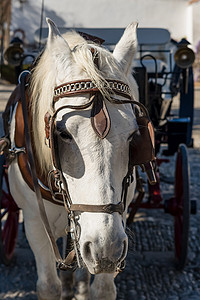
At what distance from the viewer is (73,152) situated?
1587 mm

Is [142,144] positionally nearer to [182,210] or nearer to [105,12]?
[182,210]

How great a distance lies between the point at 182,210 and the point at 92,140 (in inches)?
78.9

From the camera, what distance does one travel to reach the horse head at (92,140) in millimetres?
1521

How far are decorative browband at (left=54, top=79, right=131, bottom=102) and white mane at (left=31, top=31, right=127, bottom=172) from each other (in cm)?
3

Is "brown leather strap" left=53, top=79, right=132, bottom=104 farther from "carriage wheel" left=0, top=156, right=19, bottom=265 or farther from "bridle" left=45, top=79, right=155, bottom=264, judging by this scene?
"carriage wheel" left=0, top=156, right=19, bottom=265

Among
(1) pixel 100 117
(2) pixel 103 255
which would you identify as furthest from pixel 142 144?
(2) pixel 103 255

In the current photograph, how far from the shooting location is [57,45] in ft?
5.83

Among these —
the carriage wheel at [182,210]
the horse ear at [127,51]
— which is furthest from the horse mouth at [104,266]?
the carriage wheel at [182,210]

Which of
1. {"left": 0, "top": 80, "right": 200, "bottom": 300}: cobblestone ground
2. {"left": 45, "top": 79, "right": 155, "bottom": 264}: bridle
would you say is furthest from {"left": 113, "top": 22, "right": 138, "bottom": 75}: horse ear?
{"left": 0, "top": 80, "right": 200, "bottom": 300}: cobblestone ground

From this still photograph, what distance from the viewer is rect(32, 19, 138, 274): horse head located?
1.52 metres

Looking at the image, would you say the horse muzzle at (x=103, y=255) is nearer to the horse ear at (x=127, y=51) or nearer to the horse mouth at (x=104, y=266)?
the horse mouth at (x=104, y=266)

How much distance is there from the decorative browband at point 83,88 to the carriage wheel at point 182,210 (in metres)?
1.65

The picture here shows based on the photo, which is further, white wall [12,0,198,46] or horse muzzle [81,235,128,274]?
white wall [12,0,198,46]

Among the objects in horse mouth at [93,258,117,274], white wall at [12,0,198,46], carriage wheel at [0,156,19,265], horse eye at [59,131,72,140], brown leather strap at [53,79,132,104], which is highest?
white wall at [12,0,198,46]
